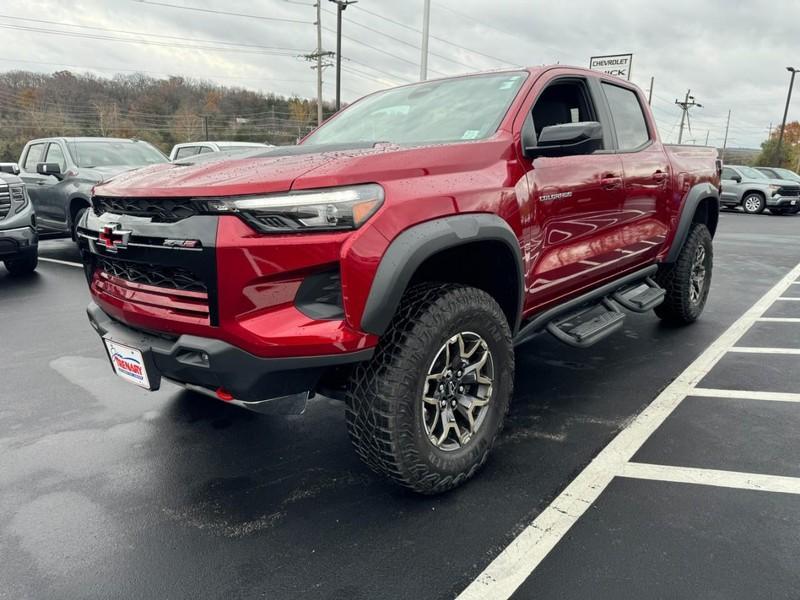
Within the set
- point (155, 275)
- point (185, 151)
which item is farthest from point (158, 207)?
point (185, 151)

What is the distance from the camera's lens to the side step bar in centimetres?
326

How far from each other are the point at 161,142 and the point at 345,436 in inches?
2139

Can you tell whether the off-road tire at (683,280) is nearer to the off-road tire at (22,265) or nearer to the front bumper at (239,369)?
the front bumper at (239,369)

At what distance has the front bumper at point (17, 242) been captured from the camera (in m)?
6.73

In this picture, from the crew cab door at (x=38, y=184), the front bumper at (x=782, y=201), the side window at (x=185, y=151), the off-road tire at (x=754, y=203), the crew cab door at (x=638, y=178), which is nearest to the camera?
the crew cab door at (x=638, y=178)

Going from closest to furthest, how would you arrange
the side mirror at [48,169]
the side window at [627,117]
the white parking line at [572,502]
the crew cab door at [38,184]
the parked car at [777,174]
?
the white parking line at [572,502], the side window at [627,117], the side mirror at [48,169], the crew cab door at [38,184], the parked car at [777,174]

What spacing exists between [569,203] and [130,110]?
51.2 metres

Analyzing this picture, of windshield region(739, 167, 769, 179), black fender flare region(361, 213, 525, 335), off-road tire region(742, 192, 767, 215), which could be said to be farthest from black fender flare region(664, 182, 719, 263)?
windshield region(739, 167, 769, 179)

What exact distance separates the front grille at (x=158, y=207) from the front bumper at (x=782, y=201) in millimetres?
21960

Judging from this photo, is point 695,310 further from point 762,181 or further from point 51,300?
point 762,181

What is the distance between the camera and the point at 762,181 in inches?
781

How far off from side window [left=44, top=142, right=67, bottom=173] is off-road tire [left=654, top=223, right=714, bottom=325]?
808 centimetres

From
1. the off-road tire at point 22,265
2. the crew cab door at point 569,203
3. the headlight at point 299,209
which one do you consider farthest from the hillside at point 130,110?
the headlight at point 299,209

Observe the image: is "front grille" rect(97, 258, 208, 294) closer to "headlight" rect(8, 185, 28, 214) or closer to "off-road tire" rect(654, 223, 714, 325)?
"off-road tire" rect(654, 223, 714, 325)
